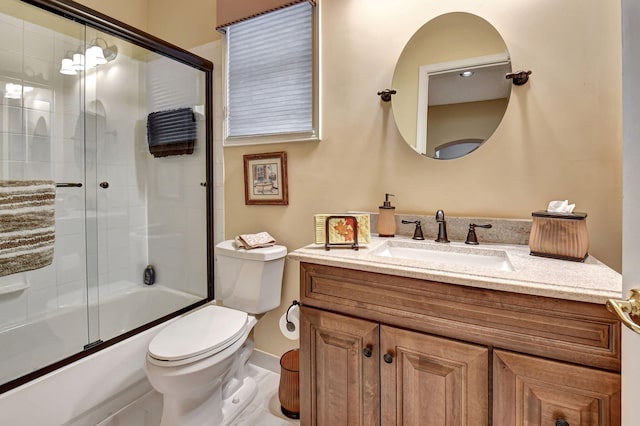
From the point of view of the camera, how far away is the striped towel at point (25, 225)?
1.35m

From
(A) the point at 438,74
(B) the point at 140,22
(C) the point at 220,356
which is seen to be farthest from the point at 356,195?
(B) the point at 140,22

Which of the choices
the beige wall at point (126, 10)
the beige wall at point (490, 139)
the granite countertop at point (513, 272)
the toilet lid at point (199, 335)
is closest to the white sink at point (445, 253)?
the granite countertop at point (513, 272)

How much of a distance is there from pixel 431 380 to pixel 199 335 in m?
1.02

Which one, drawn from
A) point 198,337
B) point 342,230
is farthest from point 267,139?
point 198,337

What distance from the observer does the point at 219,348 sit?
1.32 meters

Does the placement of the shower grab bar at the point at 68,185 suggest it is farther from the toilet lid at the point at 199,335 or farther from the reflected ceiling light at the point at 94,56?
the toilet lid at the point at 199,335

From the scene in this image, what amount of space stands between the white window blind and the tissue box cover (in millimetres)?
675

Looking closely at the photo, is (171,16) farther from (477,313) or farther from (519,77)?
(477,313)

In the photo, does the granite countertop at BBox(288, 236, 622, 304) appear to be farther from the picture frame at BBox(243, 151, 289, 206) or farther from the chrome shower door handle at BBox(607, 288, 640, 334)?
the picture frame at BBox(243, 151, 289, 206)

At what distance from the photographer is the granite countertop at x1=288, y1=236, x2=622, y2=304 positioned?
73 cm

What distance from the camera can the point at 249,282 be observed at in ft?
5.49

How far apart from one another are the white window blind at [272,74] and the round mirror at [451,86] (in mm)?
556

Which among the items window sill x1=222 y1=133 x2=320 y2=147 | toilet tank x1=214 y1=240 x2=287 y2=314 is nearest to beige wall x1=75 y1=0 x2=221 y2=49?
window sill x1=222 y1=133 x2=320 y2=147

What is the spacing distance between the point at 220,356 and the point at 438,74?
5.35 feet
